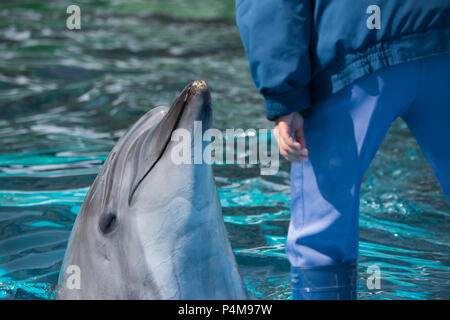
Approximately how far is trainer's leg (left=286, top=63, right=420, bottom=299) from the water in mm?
263

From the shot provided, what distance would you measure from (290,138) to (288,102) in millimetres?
138

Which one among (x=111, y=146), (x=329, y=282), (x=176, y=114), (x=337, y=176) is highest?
(x=176, y=114)

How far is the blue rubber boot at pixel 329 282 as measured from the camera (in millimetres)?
2627

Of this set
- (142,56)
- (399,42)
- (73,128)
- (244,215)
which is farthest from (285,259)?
(142,56)

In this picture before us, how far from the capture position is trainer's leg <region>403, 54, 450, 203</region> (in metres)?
2.45

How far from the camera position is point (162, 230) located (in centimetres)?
204

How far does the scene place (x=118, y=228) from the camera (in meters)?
2.11

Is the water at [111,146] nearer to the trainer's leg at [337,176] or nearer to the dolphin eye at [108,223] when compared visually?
the trainer's leg at [337,176]

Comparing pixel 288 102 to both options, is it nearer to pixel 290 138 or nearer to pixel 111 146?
pixel 290 138

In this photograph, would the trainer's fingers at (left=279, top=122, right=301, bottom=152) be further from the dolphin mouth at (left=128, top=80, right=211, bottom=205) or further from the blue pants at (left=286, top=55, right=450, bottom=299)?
the dolphin mouth at (left=128, top=80, right=211, bottom=205)

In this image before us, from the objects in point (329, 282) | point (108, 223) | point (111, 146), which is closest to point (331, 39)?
point (329, 282)

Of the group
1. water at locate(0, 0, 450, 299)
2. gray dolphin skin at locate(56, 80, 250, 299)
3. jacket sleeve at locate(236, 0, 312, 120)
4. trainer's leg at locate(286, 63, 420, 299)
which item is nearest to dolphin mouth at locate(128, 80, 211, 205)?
gray dolphin skin at locate(56, 80, 250, 299)
